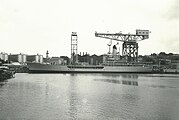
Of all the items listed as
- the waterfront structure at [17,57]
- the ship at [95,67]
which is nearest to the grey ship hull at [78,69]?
the ship at [95,67]

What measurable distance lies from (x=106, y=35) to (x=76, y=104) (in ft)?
196

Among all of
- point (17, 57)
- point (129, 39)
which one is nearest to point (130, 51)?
point (129, 39)

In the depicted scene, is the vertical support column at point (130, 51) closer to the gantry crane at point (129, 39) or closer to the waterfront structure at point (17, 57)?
the gantry crane at point (129, 39)

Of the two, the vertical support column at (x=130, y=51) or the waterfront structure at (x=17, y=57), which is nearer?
the vertical support column at (x=130, y=51)

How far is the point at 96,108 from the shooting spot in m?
19.8

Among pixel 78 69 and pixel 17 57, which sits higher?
pixel 17 57

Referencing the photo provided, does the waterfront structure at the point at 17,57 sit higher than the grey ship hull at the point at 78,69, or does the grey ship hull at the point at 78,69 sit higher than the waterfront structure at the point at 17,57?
the waterfront structure at the point at 17,57

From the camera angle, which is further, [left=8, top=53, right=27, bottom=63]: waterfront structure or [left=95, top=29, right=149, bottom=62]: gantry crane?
[left=8, top=53, right=27, bottom=63]: waterfront structure

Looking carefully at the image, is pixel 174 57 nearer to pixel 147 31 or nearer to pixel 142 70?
pixel 142 70

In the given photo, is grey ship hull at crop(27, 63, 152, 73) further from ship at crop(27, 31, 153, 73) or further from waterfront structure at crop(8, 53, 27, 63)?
waterfront structure at crop(8, 53, 27, 63)

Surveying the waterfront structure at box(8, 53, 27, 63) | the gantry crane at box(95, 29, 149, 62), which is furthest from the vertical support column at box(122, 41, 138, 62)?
the waterfront structure at box(8, 53, 27, 63)

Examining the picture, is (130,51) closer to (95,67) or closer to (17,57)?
(95,67)

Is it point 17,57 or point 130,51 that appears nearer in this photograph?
point 130,51

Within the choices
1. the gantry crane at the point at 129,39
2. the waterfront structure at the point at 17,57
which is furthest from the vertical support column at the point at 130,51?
the waterfront structure at the point at 17,57
